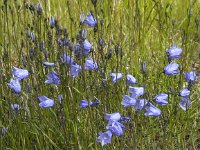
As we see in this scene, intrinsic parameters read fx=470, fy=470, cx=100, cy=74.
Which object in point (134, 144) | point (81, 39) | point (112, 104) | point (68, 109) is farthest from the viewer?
point (112, 104)

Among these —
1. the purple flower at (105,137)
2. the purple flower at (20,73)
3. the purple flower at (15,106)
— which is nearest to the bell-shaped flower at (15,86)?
the purple flower at (20,73)

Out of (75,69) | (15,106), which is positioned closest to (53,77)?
(75,69)

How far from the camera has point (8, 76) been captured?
9.11 feet

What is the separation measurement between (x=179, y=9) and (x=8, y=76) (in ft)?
8.16

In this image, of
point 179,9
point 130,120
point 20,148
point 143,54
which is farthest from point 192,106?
point 179,9

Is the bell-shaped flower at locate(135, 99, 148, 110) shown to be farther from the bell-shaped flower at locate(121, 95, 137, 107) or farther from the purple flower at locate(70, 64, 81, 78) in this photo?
the purple flower at locate(70, 64, 81, 78)

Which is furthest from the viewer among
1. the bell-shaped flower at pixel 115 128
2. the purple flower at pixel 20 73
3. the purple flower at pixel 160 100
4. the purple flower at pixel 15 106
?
the purple flower at pixel 15 106

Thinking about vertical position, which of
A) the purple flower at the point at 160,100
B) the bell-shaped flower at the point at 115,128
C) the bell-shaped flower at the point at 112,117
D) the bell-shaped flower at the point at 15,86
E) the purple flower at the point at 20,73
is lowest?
the bell-shaped flower at the point at 115,128

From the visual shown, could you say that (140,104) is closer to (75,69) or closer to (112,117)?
(112,117)

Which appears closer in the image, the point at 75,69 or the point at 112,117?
the point at 112,117

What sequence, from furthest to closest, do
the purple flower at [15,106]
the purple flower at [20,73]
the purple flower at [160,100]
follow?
the purple flower at [15,106] < the purple flower at [20,73] < the purple flower at [160,100]

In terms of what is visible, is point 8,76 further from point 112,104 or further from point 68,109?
point 112,104

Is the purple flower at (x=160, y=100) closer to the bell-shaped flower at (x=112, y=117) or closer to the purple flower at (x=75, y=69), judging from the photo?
the bell-shaped flower at (x=112, y=117)

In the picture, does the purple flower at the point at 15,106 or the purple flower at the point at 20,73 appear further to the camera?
the purple flower at the point at 15,106
